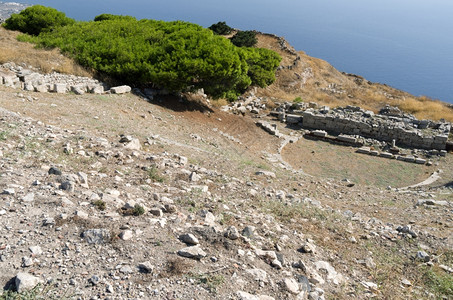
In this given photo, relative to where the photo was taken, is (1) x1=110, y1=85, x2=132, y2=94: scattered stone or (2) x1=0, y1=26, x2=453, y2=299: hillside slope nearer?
(2) x1=0, y1=26, x2=453, y2=299: hillside slope

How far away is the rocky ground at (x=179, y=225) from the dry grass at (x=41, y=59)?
3.87 meters

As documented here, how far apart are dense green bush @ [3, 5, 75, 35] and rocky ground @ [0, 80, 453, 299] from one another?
46.4 feet

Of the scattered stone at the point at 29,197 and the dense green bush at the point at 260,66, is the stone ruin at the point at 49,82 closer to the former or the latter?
the scattered stone at the point at 29,197

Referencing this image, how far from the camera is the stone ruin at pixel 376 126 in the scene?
71.0ft

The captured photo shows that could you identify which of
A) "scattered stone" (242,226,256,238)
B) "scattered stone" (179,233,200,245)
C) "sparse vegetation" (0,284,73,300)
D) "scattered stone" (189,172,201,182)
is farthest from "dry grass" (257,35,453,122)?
"sparse vegetation" (0,284,73,300)

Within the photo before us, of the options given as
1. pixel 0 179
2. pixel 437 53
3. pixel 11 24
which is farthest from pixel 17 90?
pixel 437 53

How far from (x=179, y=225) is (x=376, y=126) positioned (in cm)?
1924

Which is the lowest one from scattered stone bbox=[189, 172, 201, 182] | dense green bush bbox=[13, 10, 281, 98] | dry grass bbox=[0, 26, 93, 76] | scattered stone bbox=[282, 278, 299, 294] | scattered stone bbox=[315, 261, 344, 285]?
scattered stone bbox=[315, 261, 344, 285]

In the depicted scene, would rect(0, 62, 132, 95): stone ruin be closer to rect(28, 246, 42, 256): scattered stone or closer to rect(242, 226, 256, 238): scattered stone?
rect(28, 246, 42, 256): scattered stone

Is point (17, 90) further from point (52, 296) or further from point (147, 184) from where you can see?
point (52, 296)

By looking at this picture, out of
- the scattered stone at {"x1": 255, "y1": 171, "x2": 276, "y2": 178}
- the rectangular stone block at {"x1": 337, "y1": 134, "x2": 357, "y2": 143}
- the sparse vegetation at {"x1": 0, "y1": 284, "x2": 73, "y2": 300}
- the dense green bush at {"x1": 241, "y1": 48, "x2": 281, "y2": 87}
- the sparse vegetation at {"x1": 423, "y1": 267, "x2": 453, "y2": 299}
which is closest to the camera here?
the sparse vegetation at {"x1": 0, "y1": 284, "x2": 73, "y2": 300}

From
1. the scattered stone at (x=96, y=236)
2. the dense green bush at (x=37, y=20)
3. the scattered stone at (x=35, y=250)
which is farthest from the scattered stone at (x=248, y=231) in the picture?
the dense green bush at (x=37, y=20)

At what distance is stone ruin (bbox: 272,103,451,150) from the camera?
21.6m

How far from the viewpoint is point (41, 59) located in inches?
661
